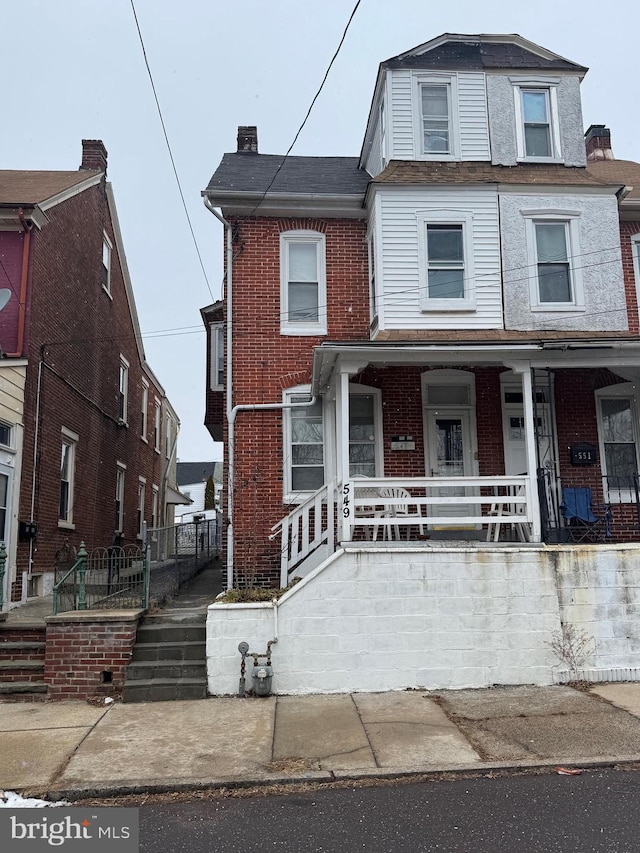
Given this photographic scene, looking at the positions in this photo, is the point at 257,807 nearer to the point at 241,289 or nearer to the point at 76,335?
the point at 241,289

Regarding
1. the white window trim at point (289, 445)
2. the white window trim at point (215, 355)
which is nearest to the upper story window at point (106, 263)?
the white window trim at point (215, 355)

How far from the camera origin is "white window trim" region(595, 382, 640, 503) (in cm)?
1119

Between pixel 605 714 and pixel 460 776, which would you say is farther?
pixel 605 714

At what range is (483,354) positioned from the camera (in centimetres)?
931

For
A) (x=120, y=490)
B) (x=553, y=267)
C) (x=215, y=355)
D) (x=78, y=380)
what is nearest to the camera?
(x=553, y=267)

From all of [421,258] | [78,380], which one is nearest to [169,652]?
[421,258]

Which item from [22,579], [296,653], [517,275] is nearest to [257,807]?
[296,653]

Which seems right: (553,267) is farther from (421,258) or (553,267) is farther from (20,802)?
(20,802)

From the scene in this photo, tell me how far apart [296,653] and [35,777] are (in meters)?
3.27

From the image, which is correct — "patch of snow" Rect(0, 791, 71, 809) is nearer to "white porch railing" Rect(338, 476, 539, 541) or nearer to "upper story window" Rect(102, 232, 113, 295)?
"white porch railing" Rect(338, 476, 539, 541)

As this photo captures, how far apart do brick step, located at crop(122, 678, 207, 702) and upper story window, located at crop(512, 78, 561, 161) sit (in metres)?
10.3

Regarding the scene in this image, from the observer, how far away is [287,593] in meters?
8.10

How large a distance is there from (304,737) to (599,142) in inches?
584

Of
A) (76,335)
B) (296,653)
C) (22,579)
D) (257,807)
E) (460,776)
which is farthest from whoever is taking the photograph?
(76,335)
